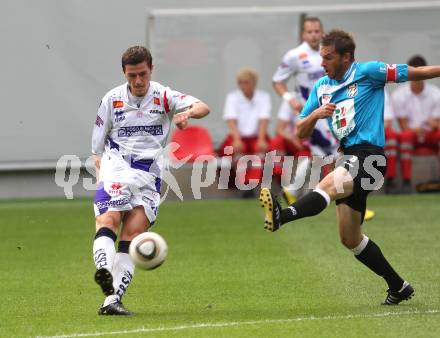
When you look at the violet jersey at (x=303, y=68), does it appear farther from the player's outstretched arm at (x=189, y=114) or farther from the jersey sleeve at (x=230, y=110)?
the player's outstretched arm at (x=189, y=114)

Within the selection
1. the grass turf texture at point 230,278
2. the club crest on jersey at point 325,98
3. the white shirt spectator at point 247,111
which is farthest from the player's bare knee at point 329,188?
the white shirt spectator at point 247,111

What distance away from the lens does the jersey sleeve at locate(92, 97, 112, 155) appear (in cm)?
966

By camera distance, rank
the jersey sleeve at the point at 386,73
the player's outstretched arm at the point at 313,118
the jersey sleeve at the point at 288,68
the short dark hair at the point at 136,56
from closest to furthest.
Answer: the short dark hair at the point at 136,56 → the player's outstretched arm at the point at 313,118 → the jersey sleeve at the point at 386,73 → the jersey sleeve at the point at 288,68

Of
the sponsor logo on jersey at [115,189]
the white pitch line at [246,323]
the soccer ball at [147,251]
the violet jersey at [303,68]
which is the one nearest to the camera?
the white pitch line at [246,323]

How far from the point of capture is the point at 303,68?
1609 cm

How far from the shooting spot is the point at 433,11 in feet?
65.9

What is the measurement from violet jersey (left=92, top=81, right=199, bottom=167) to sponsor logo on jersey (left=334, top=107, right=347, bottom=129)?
1.15 m

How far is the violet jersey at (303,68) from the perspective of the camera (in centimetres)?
1602

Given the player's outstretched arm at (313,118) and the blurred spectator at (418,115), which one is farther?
the blurred spectator at (418,115)

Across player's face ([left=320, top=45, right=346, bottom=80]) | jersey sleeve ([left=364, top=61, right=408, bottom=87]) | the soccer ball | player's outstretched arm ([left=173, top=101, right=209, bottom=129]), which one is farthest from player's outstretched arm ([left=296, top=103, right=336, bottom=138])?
the soccer ball

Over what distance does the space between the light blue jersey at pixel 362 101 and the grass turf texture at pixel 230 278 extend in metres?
1.35

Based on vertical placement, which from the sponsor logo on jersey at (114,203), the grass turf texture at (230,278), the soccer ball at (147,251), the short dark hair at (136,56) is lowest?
the grass turf texture at (230,278)

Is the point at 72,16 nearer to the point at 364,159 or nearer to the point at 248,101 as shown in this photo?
the point at 248,101

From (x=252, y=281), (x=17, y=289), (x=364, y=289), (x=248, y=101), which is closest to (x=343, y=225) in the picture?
(x=364, y=289)
